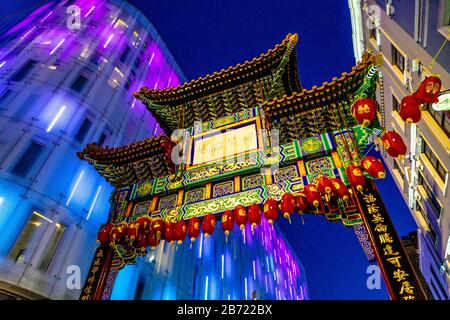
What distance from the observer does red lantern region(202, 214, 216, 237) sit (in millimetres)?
7254

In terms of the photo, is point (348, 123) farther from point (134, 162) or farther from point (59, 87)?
point (59, 87)

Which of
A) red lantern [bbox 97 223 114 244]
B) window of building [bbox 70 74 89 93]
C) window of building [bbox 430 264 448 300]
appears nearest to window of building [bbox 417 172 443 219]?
window of building [bbox 430 264 448 300]

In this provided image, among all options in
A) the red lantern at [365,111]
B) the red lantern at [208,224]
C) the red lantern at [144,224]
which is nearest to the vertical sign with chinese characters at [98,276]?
the red lantern at [144,224]

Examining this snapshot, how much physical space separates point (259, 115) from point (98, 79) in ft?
34.3

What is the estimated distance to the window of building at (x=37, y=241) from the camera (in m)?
8.88

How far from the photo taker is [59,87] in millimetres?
13039

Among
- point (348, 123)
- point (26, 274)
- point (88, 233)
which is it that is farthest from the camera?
point (88, 233)

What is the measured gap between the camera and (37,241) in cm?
942

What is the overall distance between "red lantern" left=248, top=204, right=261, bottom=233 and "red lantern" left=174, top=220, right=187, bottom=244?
1.88 meters

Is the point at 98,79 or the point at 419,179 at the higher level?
the point at 98,79

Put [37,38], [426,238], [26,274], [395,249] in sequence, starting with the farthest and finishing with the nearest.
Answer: [37,38] → [426,238] → [26,274] → [395,249]

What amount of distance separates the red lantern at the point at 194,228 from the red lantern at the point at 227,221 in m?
0.77
